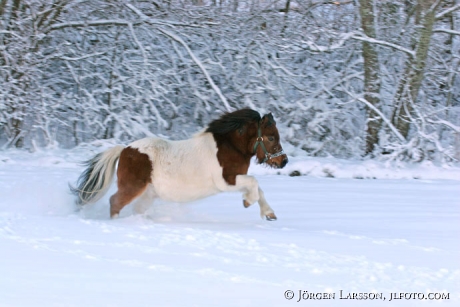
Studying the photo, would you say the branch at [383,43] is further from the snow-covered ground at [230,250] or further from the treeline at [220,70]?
the snow-covered ground at [230,250]

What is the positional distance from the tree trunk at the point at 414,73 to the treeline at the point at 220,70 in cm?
3

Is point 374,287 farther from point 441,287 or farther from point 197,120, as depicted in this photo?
point 197,120

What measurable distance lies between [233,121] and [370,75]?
246 inches

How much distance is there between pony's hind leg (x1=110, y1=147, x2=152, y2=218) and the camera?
6.68 meters

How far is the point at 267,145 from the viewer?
6.61 metres

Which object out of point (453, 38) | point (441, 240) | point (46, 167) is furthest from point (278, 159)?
point (453, 38)

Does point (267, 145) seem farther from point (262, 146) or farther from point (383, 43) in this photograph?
point (383, 43)

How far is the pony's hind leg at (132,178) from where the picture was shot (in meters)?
6.68

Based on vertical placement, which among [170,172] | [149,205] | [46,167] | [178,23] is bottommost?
[46,167]

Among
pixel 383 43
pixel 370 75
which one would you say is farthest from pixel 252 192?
pixel 370 75

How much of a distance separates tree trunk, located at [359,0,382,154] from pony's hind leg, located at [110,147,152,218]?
6327mm

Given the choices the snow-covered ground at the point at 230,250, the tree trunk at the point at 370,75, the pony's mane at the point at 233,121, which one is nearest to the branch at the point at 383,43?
the tree trunk at the point at 370,75

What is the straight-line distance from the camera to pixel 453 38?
43.5 ft

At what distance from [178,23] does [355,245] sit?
7.85 m
